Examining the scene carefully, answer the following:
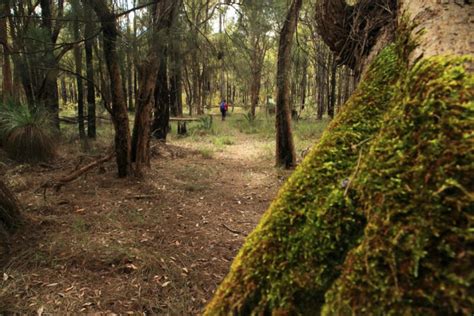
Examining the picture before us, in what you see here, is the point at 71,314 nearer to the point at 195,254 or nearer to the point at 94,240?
the point at 94,240

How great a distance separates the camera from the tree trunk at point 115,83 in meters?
4.87

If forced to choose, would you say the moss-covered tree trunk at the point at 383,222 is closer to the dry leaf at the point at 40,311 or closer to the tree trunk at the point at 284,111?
the dry leaf at the point at 40,311

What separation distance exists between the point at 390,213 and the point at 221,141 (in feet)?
37.3

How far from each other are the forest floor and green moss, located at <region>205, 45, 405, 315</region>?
86.1 inches

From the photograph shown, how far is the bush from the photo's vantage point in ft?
22.1

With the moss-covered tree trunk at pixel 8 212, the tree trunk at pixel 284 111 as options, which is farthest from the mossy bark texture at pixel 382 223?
the tree trunk at pixel 284 111

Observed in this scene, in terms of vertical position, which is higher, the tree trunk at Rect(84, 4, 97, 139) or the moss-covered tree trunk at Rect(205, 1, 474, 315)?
the tree trunk at Rect(84, 4, 97, 139)

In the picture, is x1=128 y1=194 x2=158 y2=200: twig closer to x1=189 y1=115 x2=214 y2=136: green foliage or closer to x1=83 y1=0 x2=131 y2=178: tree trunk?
x1=83 y1=0 x2=131 y2=178: tree trunk

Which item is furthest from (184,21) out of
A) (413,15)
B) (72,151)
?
(413,15)

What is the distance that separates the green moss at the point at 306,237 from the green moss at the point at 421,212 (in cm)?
5

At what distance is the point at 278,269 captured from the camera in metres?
0.78

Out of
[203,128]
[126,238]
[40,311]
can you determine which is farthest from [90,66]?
[203,128]

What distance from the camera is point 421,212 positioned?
0.64m

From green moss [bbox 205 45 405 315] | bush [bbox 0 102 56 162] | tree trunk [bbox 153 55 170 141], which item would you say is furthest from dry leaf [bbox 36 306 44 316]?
tree trunk [bbox 153 55 170 141]
